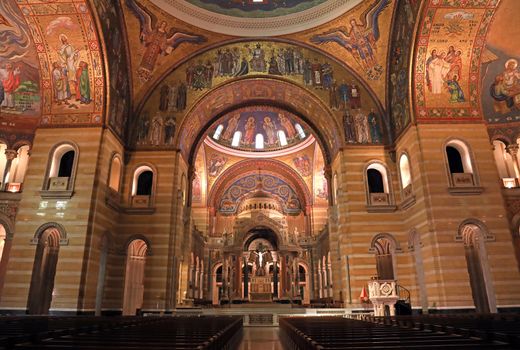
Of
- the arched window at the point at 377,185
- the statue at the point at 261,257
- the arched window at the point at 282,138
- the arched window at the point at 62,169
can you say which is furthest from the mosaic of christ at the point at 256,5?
the statue at the point at 261,257

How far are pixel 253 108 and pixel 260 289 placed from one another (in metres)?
13.8

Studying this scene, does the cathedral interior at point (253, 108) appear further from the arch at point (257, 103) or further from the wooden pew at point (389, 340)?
the wooden pew at point (389, 340)

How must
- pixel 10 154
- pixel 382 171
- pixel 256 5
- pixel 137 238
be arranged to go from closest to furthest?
1. pixel 137 238
2. pixel 10 154
3. pixel 256 5
4. pixel 382 171

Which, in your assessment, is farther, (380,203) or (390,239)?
(380,203)

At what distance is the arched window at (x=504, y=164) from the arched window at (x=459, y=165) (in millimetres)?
2470

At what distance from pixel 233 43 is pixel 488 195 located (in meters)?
14.2

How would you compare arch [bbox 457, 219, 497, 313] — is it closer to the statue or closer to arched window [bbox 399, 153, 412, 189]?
arched window [bbox 399, 153, 412, 189]

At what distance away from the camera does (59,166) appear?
16219mm

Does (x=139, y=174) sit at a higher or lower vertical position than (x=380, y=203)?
higher

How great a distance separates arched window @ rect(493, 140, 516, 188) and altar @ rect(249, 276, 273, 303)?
17.3m

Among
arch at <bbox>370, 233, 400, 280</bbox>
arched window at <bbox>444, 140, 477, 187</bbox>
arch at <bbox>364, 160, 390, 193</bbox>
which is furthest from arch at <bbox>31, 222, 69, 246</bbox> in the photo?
arched window at <bbox>444, 140, 477, 187</bbox>

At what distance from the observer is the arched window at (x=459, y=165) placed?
1515 cm

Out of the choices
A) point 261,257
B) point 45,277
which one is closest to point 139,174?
point 45,277

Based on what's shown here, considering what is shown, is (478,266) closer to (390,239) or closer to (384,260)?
(390,239)
